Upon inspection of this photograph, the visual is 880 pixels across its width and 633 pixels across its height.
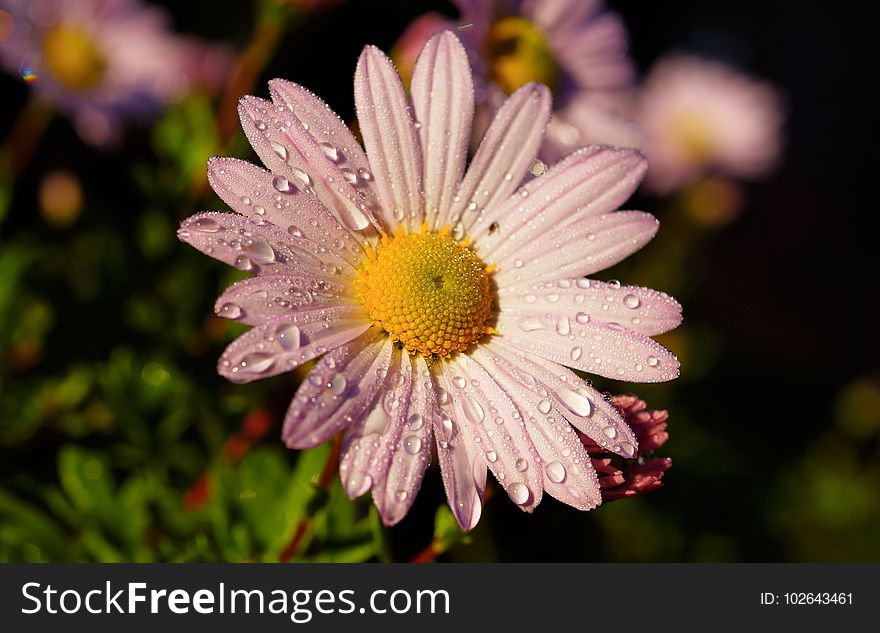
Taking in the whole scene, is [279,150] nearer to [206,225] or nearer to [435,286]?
[206,225]

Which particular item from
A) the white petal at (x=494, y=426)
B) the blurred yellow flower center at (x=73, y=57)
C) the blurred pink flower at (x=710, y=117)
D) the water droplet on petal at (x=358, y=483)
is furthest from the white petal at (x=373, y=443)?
the blurred pink flower at (x=710, y=117)

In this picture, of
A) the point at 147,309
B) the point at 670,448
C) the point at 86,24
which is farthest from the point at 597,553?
the point at 86,24

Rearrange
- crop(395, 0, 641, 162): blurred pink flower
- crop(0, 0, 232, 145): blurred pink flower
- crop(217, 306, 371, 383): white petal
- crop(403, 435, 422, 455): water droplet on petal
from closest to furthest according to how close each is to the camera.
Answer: crop(217, 306, 371, 383): white petal < crop(403, 435, 422, 455): water droplet on petal < crop(395, 0, 641, 162): blurred pink flower < crop(0, 0, 232, 145): blurred pink flower

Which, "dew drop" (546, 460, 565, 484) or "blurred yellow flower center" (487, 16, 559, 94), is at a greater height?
"blurred yellow flower center" (487, 16, 559, 94)

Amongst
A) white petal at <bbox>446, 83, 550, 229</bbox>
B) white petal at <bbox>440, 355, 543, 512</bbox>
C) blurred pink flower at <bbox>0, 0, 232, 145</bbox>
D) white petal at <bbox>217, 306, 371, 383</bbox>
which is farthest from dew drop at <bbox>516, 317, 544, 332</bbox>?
blurred pink flower at <bbox>0, 0, 232, 145</bbox>

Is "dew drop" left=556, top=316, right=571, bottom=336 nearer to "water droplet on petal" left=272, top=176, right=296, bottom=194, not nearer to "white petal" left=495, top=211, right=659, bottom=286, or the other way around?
"white petal" left=495, top=211, right=659, bottom=286

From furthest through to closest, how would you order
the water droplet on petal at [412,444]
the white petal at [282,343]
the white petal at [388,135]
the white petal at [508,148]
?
the white petal at [508,148]
the white petal at [388,135]
the water droplet on petal at [412,444]
the white petal at [282,343]

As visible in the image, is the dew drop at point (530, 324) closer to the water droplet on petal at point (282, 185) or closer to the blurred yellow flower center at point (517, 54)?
the water droplet on petal at point (282, 185)
